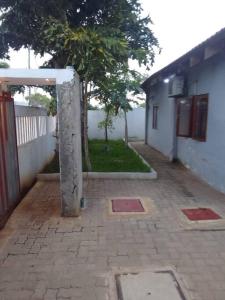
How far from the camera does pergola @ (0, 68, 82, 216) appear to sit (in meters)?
4.55

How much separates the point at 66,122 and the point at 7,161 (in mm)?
1243

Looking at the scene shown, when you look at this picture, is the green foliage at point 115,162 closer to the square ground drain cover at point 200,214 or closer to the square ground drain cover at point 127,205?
the square ground drain cover at point 127,205

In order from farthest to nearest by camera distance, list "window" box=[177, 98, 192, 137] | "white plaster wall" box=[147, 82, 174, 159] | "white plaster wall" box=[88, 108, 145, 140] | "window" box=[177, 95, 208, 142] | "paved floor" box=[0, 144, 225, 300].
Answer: "white plaster wall" box=[88, 108, 145, 140], "white plaster wall" box=[147, 82, 174, 159], "window" box=[177, 98, 192, 137], "window" box=[177, 95, 208, 142], "paved floor" box=[0, 144, 225, 300]

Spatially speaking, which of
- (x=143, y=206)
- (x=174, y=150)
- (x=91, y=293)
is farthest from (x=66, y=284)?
(x=174, y=150)

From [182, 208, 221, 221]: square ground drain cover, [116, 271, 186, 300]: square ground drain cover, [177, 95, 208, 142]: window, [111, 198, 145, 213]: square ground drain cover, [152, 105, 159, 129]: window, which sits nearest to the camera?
[116, 271, 186, 300]: square ground drain cover

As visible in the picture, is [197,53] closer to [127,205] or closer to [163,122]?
[127,205]

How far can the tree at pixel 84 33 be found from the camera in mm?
6293


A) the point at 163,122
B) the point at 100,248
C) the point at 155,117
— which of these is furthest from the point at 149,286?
the point at 155,117

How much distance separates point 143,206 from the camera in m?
5.57

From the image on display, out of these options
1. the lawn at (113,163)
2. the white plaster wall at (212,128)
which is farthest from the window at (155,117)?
the white plaster wall at (212,128)

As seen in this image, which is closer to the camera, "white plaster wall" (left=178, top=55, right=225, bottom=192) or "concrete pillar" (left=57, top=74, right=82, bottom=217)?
"concrete pillar" (left=57, top=74, right=82, bottom=217)

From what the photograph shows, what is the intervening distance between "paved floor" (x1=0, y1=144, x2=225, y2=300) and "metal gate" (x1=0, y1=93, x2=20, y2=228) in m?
0.24

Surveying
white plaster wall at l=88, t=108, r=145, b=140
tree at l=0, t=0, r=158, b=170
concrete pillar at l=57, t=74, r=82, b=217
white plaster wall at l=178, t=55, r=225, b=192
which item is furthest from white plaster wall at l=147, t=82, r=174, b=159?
concrete pillar at l=57, t=74, r=82, b=217

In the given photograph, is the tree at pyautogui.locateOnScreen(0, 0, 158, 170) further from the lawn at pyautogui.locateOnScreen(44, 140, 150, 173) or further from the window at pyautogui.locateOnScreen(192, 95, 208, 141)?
the window at pyautogui.locateOnScreen(192, 95, 208, 141)
